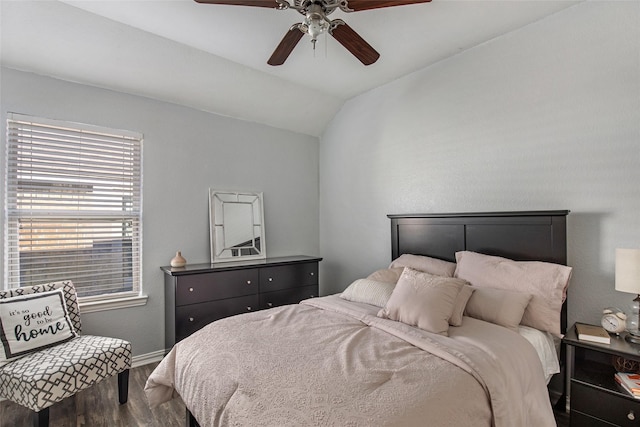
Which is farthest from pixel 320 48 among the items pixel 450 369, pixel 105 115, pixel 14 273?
pixel 14 273

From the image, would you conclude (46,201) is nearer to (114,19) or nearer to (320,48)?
(114,19)

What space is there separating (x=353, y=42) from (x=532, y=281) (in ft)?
6.43

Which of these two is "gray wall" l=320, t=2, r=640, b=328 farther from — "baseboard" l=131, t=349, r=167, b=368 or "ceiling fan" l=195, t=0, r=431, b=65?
"baseboard" l=131, t=349, r=167, b=368

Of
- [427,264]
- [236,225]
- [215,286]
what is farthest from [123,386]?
[427,264]

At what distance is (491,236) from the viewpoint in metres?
2.57

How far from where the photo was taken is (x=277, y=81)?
3438 millimetres

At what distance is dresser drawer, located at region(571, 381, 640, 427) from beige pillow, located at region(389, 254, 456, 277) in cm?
103

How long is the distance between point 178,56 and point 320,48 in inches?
49.1

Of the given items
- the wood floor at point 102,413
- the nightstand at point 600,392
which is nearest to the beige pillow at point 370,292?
the nightstand at point 600,392

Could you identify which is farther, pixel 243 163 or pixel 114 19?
pixel 243 163

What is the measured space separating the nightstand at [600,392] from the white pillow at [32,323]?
3365 mm

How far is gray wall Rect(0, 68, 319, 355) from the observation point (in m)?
2.68

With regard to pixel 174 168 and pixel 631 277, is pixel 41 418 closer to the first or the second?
pixel 174 168

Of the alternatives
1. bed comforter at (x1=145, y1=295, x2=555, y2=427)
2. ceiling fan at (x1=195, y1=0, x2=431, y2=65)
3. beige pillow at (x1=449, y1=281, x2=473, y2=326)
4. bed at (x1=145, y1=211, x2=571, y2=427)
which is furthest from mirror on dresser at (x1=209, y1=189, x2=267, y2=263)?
beige pillow at (x1=449, y1=281, x2=473, y2=326)
